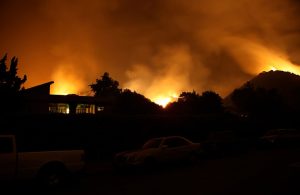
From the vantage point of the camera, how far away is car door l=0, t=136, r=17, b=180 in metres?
11.2

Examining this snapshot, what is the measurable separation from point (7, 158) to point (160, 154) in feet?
23.0

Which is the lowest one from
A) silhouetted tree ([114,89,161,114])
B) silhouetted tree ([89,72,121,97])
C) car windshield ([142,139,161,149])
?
car windshield ([142,139,161,149])

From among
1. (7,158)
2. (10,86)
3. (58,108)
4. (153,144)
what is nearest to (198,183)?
(153,144)

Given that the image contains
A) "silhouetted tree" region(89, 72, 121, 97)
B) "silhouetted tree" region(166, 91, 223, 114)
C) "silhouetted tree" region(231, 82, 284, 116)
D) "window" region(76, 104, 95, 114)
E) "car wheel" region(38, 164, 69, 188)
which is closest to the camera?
"car wheel" region(38, 164, 69, 188)

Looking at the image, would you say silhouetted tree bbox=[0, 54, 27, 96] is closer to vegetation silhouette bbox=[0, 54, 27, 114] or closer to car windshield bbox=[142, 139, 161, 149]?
vegetation silhouette bbox=[0, 54, 27, 114]

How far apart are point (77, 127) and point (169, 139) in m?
7.06

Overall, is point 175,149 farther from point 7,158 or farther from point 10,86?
point 10,86

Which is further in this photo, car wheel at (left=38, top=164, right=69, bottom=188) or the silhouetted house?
the silhouetted house

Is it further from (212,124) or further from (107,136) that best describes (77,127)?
(212,124)

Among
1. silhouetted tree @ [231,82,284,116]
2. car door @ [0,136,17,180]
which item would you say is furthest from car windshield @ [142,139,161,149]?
silhouetted tree @ [231,82,284,116]

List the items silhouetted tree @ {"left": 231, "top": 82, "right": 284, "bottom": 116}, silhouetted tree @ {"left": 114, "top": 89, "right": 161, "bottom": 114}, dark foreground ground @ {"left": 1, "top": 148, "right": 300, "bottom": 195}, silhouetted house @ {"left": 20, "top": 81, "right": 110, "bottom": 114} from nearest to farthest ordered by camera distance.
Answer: dark foreground ground @ {"left": 1, "top": 148, "right": 300, "bottom": 195} < silhouetted tree @ {"left": 114, "top": 89, "right": 161, "bottom": 114} < silhouetted house @ {"left": 20, "top": 81, "right": 110, "bottom": 114} < silhouetted tree @ {"left": 231, "top": 82, "right": 284, "bottom": 116}

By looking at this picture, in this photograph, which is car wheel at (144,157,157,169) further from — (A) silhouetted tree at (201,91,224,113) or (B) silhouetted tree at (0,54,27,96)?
(A) silhouetted tree at (201,91,224,113)

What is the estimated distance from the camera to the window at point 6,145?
1143 cm

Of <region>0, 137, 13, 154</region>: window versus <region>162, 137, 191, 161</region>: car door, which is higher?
<region>0, 137, 13, 154</region>: window
